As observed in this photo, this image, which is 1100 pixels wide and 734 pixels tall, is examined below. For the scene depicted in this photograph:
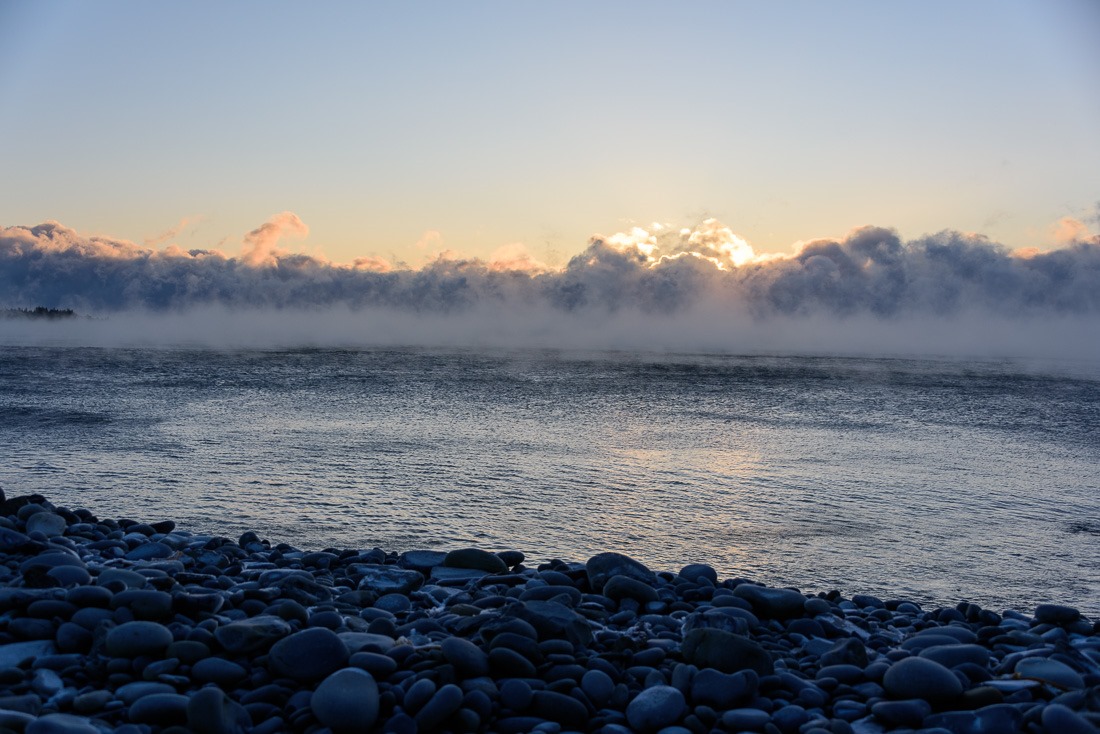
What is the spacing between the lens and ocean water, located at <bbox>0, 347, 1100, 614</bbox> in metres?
11.5

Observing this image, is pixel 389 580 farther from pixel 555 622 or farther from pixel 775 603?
pixel 775 603

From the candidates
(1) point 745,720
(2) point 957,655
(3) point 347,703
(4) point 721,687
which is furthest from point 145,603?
(2) point 957,655

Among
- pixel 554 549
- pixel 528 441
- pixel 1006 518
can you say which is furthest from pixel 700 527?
pixel 528 441

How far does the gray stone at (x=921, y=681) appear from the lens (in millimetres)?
5352

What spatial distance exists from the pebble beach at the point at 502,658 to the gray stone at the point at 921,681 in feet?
0.04

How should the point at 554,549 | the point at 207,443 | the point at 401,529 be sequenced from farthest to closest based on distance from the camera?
the point at 207,443 < the point at 401,529 < the point at 554,549

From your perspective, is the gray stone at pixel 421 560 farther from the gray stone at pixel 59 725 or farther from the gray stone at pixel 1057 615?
the gray stone at pixel 1057 615

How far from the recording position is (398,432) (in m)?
24.5

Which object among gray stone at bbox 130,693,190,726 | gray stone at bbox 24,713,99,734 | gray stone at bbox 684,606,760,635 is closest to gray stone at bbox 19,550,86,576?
gray stone at bbox 130,693,190,726

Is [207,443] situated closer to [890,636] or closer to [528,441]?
[528,441]

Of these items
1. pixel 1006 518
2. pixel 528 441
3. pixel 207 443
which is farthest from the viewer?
pixel 528 441

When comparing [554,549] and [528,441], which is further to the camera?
[528,441]

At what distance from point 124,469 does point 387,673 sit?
13092 mm

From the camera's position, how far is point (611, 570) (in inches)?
313
